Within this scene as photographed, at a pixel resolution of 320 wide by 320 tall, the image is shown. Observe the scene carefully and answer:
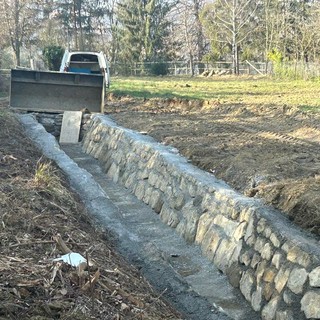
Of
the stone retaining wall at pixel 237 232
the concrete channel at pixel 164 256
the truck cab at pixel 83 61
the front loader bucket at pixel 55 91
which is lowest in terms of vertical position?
the concrete channel at pixel 164 256

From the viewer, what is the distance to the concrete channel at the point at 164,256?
19.4 ft

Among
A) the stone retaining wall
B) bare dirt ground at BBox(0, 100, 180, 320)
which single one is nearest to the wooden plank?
the stone retaining wall

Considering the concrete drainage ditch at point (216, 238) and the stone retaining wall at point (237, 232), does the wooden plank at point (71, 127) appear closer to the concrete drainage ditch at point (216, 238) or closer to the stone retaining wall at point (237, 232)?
the concrete drainage ditch at point (216, 238)

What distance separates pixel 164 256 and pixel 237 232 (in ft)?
3.43

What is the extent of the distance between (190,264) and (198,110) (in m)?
10.3

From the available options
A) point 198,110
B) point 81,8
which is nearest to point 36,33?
point 81,8

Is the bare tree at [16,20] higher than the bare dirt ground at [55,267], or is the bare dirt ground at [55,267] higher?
the bare tree at [16,20]

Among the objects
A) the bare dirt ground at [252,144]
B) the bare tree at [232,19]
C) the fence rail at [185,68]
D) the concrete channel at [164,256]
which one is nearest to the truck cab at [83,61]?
the bare dirt ground at [252,144]

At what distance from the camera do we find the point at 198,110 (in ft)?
56.1

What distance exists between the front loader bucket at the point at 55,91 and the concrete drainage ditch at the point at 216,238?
6736 millimetres

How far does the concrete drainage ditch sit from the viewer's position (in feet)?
17.2

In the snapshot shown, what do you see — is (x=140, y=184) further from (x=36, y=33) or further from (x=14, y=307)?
(x=36, y=33)

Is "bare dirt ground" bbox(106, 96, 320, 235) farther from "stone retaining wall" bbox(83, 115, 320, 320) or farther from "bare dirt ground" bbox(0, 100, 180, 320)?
"bare dirt ground" bbox(0, 100, 180, 320)

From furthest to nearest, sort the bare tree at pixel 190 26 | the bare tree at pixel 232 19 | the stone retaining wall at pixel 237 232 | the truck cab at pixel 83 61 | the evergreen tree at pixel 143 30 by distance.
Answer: the bare tree at pixel 190 26 → the evergreen tree at pixel 143 30 → the bare tree at pixel 232 19 → the truck cab at pixel 83 61 → the stone retaining wall at pixel 237 232
